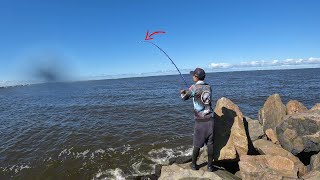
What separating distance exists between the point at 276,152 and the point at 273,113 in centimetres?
357

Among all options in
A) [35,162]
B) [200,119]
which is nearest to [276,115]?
[200,119]

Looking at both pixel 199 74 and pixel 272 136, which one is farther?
pixel 272 136

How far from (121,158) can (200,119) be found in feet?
22.8

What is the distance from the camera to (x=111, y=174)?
1170cm

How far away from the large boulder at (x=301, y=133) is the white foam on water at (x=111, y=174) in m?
7.19

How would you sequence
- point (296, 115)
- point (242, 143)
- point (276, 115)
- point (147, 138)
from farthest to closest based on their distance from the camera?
1. point (147, 138)
2. point (276, 115)
3. point (296, 115)
4. point (242, 143)

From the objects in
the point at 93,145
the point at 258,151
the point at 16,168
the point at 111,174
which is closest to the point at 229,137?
the point at 258,151

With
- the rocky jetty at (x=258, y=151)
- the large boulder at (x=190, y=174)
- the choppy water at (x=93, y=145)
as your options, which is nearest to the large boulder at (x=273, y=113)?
the rocky jetty at (x=258, y=151)

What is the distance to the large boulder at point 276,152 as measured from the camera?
8.92 metres

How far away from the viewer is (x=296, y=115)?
33.5 feet

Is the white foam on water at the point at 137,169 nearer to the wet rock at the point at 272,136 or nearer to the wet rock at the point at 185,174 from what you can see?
the wet rock at the point at 185,174

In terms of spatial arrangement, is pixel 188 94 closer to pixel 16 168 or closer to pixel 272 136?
pixel 272 136

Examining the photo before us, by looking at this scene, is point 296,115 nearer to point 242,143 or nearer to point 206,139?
point 242,143

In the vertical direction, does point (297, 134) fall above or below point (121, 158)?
above
